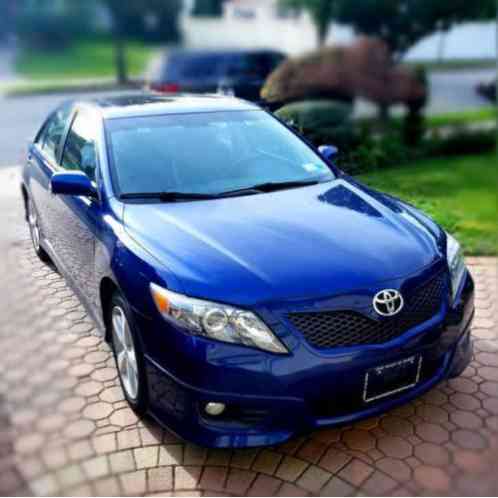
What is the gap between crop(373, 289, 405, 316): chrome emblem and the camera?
2877mm

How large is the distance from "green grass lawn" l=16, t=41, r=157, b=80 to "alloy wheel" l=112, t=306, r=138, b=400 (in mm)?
23098

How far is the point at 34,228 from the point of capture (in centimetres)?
542


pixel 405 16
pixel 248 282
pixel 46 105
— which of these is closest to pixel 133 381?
pixel 248 282

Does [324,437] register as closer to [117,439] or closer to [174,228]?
[117,439]

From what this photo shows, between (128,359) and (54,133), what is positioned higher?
(54,133)

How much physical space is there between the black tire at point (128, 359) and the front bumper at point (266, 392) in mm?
100

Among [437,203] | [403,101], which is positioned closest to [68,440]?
[437,203]

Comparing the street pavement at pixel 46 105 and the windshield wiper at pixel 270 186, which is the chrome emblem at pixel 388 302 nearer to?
the windshield wiper at pixel 270 186

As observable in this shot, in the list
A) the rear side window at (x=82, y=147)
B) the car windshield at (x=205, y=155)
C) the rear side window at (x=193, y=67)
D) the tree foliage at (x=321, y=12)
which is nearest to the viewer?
the car windshield at (x=205, y=155)

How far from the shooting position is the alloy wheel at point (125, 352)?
3191mm

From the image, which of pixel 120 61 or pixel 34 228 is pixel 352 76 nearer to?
pixel 34 228

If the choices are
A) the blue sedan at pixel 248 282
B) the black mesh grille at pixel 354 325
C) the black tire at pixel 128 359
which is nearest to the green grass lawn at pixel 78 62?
the blue sedan at pixel 248 282

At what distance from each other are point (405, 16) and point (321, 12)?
96.7 inches

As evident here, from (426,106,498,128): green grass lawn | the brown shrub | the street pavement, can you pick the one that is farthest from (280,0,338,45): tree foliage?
the brown shrub
